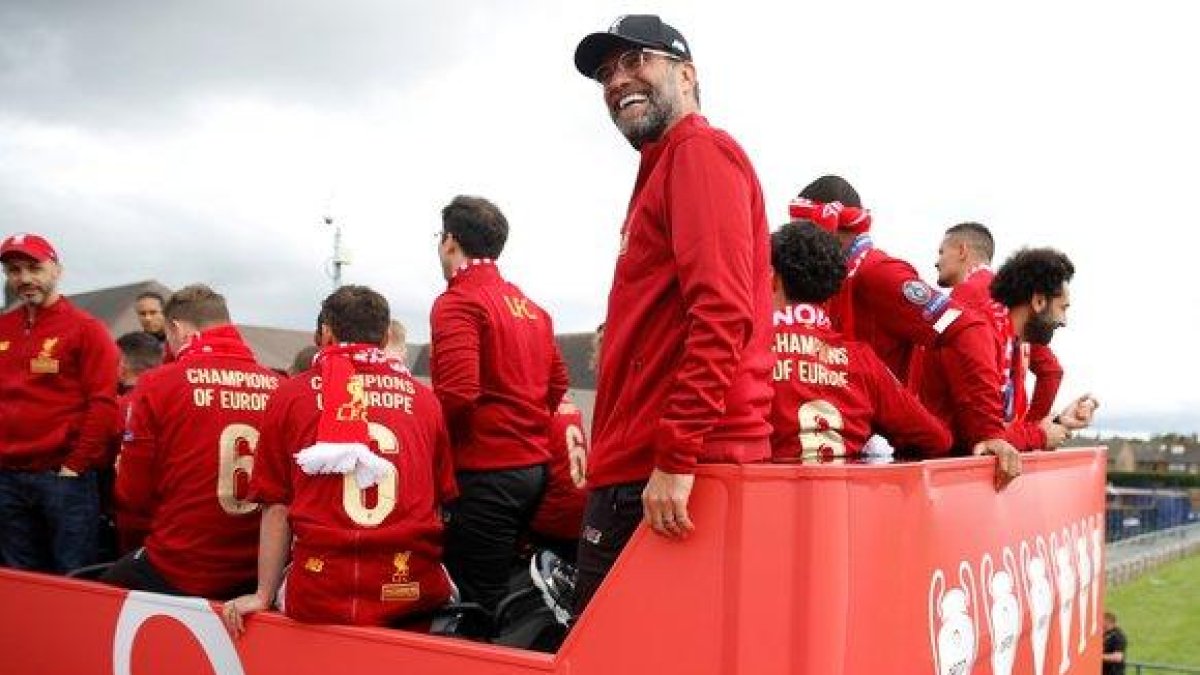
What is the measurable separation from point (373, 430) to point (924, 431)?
156cm

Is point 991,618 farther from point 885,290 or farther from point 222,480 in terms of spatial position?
point 222,480

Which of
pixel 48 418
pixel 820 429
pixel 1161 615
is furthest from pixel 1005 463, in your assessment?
pixel 1161 615

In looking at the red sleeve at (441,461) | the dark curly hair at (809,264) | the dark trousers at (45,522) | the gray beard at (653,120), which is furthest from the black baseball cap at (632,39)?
the dark trousers at (45,522)

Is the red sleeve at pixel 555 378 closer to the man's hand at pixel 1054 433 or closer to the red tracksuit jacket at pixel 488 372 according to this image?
the red tracksuit jacket at pixel 488 372

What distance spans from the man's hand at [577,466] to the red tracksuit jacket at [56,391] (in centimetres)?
200

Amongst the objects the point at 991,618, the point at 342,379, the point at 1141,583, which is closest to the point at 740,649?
the point at 991,618

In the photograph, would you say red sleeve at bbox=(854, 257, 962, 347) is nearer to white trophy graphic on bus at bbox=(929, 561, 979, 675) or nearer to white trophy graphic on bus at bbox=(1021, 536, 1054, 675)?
white trophy graphic on bus at bbox=(1021, 536, 1054, 675)

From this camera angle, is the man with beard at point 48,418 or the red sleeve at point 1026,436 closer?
the red sleeve at point 1026,436

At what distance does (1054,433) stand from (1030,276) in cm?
72

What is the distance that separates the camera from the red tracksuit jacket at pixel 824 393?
9.28ft

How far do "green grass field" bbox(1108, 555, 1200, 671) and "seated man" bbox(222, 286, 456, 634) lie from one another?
17.4 m

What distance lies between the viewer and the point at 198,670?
2898mm

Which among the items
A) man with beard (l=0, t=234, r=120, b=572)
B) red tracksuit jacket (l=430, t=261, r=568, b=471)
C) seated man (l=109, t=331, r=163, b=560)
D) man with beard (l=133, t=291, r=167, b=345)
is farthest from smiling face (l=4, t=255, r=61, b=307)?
red tracksuit jacket (l=430, t=261, r=568, b=471)

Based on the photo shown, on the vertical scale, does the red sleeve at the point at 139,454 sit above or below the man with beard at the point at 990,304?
below
